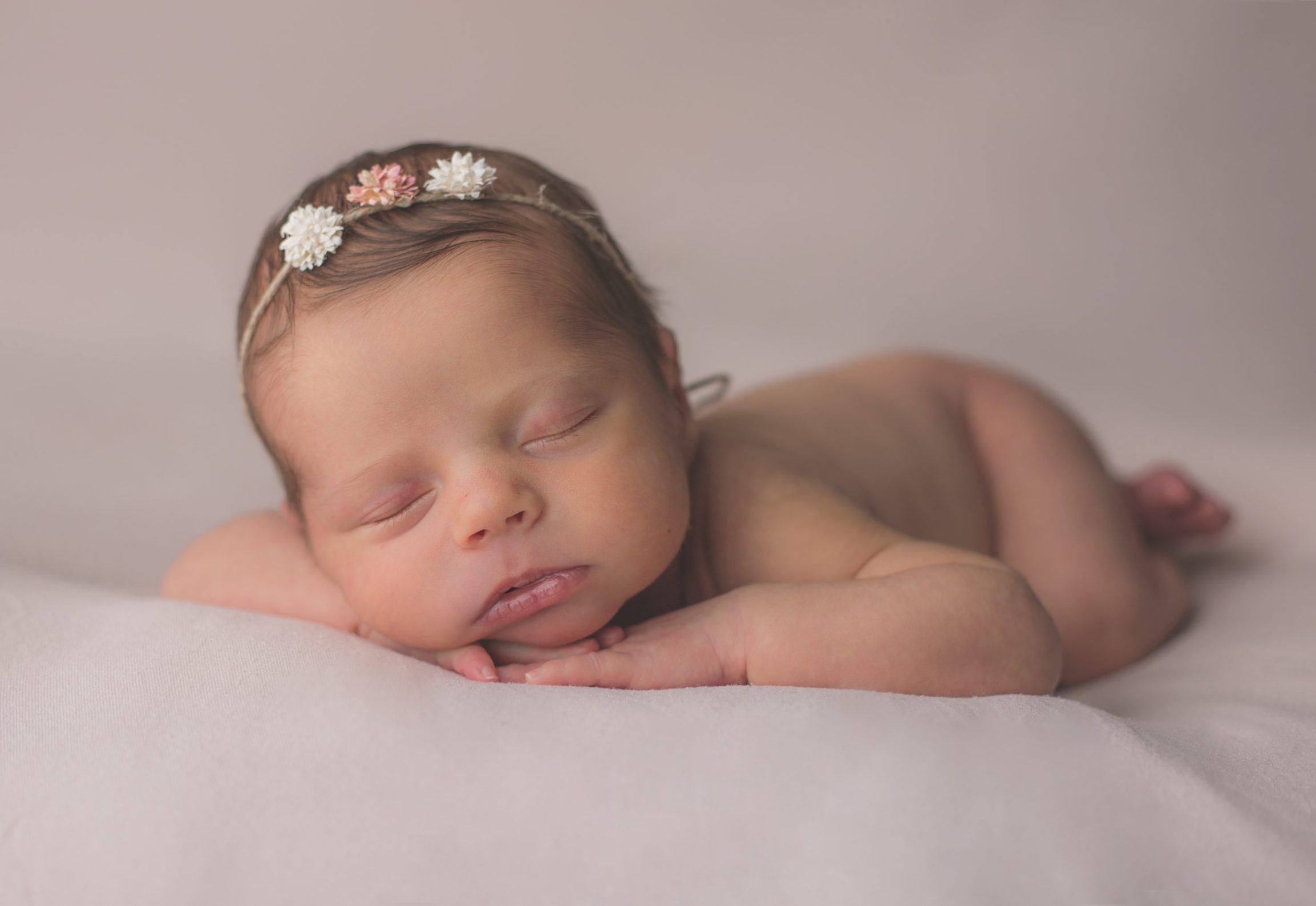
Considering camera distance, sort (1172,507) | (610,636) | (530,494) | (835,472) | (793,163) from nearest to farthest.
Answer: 1. (530,494)
2. (610,636)
3. (835,472)
4. (1172,507)
5. (793,163)

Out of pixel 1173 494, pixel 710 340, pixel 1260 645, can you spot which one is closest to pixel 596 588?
pixel 1260 645

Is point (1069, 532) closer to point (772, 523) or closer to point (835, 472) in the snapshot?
point (835, 472)

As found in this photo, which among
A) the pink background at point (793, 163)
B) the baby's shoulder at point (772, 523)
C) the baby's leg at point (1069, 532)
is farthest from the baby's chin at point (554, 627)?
the pink background at point (793, 163)

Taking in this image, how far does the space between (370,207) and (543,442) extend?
37cm

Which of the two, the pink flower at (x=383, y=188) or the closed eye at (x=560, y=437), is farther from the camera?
the pink flower at (x=383, y=188)

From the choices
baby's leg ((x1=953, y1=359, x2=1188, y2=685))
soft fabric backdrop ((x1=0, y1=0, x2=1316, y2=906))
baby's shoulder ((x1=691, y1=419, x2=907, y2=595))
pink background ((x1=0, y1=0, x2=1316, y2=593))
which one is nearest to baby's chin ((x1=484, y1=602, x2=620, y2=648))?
baby's shoulder ((x1=691, y1=419, x2=907, y2=595))

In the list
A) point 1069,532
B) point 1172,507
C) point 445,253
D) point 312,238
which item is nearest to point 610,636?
point 445,253

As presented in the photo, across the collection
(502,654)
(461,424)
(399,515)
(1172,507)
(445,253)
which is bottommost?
(1172,507)

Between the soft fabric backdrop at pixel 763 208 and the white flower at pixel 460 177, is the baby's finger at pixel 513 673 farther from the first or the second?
the white flower at pixel 460 177

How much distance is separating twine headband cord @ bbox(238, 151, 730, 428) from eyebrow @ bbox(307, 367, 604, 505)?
0.74 ft

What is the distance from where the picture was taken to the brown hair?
1.50 metres

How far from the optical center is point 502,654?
1.53 metres

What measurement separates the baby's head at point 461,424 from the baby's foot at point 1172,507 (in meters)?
1.28

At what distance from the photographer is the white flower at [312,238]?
1527 millimetres
